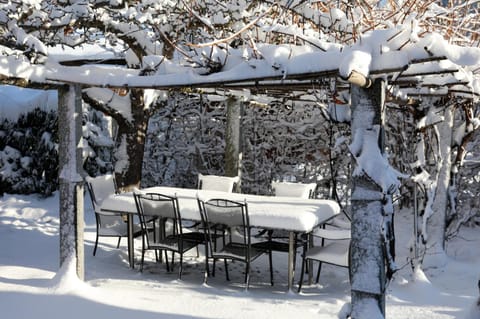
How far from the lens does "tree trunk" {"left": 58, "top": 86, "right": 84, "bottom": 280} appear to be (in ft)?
13.6

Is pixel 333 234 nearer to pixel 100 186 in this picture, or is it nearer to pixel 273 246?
pixel 273 246

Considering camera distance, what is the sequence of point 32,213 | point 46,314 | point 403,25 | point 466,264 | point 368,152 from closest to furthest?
point 403,25, point 368,152, point 46,314, point 466,264, point 32,213

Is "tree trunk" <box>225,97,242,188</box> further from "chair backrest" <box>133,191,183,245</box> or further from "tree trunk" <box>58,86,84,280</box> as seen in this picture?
"tree trunk" <box>58,86,84,280</box>

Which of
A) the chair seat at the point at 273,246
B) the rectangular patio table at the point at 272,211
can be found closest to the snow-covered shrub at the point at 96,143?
the rectangular patio table at the point at 272,211

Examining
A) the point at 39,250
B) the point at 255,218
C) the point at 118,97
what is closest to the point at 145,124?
the point at 118,97

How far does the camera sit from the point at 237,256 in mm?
4402

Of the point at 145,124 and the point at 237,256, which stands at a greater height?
the point at 145,124

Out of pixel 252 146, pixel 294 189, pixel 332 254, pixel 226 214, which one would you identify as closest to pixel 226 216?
pixel 226 214

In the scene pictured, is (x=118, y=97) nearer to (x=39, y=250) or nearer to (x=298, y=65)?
(x=39, y=250)

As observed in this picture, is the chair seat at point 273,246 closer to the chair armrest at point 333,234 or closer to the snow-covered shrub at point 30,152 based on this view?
the chair armrest at point 333,234

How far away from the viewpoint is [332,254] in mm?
4367

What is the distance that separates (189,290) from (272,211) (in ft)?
3.39

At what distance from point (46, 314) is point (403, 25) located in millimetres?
3120

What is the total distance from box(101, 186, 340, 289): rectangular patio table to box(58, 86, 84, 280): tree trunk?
79 centimetres
